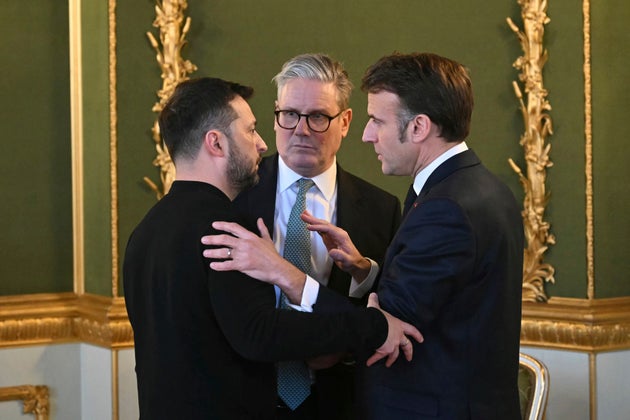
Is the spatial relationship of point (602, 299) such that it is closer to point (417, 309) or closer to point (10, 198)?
point (417, 309)

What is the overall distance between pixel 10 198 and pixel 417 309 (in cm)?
264

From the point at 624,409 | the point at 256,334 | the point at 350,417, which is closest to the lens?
the point at 256,334

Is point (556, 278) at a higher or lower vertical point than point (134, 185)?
lower

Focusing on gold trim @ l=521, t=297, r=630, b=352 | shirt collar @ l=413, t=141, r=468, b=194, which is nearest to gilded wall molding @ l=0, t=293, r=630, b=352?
gold trim @ l=521, t=297, r=630, b=352

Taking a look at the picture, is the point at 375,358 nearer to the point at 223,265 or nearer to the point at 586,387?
the point at 223,265

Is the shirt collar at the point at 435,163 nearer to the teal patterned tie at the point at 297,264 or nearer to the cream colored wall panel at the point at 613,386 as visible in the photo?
the teal patterned tie at the point at 297,264

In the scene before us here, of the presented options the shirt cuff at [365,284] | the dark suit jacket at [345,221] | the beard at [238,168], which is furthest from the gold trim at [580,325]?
the beard at [238,168]

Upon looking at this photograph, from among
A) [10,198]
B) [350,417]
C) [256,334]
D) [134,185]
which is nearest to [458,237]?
[256,334]

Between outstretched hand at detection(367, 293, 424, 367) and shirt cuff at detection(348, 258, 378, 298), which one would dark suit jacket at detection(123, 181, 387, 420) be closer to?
outstretched hand at detection(367, 293, 424, 367)

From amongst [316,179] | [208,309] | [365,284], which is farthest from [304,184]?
[208,309]

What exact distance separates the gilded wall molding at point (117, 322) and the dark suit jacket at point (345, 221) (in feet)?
3.70

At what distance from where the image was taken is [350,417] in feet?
9.56

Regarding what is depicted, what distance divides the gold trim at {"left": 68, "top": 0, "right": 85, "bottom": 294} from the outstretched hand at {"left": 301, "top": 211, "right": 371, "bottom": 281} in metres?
1.93

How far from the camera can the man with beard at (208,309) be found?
7.36 feet
